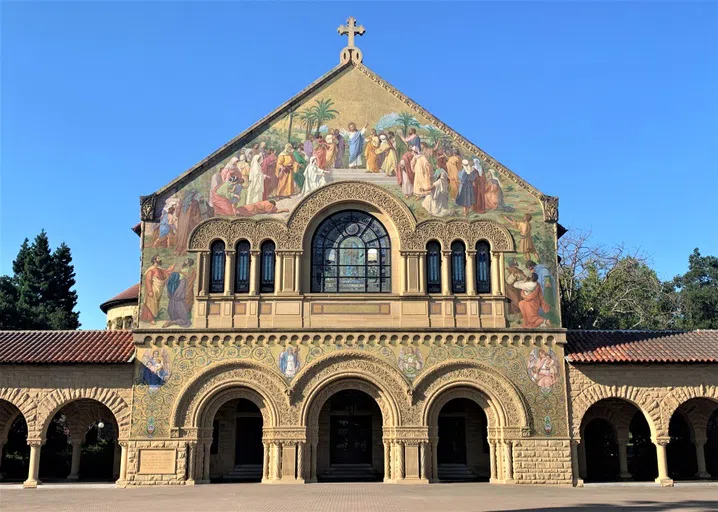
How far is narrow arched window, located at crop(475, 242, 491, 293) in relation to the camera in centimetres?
2436

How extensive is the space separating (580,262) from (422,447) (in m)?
25.3

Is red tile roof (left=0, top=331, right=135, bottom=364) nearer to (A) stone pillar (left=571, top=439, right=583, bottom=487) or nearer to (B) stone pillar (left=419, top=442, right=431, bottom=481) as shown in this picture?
(B) stone pillar (left=419, top=442, right=431, bottom=481)

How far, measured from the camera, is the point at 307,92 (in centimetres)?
2567

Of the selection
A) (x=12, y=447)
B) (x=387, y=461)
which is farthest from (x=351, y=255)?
(x=12, y=447)

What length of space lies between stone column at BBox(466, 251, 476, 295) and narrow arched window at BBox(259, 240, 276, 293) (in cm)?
642

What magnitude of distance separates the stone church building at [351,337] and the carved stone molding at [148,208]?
0.15 ft

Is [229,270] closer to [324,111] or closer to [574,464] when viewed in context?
[324,111]

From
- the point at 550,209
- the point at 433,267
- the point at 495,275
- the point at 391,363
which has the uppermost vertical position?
the point at 550,209

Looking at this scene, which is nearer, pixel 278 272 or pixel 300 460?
pixel 300 460

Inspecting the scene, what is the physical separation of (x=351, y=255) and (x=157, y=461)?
896 cm

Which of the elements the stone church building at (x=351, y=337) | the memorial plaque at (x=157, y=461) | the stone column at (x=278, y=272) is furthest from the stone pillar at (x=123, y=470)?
the stone column at (x=278, y=272)

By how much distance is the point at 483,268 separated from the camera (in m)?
24.5

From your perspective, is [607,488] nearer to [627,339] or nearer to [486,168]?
[627,339]

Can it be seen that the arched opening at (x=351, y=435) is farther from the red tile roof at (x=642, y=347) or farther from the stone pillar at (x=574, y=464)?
the red tile roof at (x=642, y=347)
